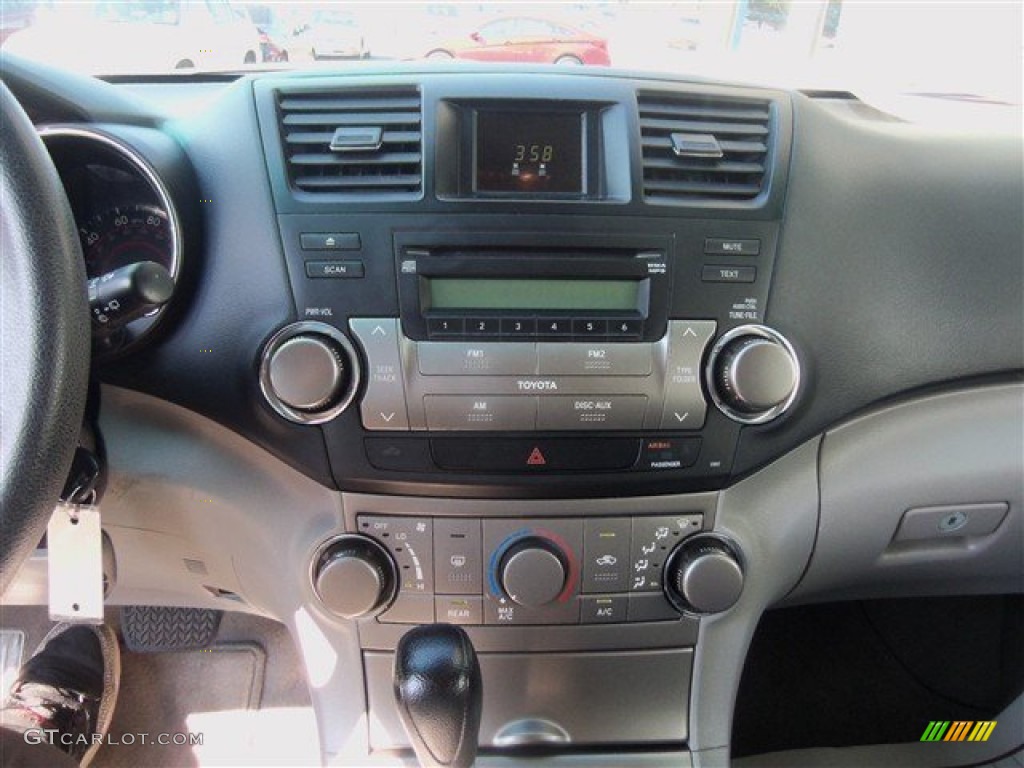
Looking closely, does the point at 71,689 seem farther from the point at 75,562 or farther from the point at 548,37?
the point at 548,37

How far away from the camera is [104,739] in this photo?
177cm

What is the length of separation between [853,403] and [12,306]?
1.00 metres

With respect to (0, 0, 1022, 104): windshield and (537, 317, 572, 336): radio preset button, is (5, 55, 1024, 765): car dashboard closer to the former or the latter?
(537, 317, 572, 336): radio preset button

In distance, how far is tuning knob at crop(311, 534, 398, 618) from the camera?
1.01 metres

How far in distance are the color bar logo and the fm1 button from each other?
1.06 metres

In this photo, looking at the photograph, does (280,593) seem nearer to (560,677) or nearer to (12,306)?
(560,677)

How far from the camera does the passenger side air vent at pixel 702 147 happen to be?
3.22ft

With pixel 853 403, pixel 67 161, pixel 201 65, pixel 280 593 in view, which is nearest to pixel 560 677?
Result: pixel 280 593

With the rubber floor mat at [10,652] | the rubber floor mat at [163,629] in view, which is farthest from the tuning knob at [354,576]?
the rubber floor mat at [10,652]

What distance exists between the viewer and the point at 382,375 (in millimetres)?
974

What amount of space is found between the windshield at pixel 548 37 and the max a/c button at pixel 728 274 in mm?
440

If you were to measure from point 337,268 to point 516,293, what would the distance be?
224 mm

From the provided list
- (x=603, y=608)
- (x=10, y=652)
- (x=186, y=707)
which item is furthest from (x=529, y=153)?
(x=10, y=652)

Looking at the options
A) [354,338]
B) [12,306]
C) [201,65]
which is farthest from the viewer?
[201,65]
